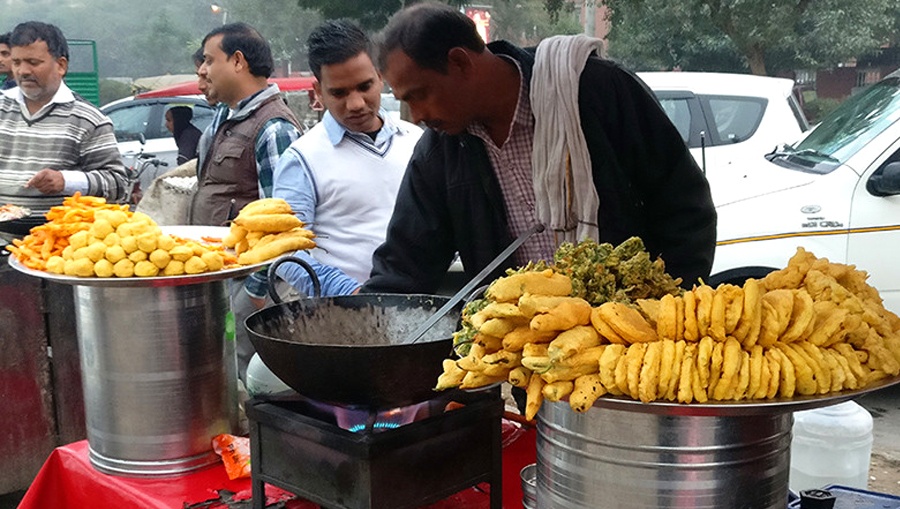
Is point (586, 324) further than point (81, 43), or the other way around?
point (81, 43)

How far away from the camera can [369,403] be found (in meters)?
1.71

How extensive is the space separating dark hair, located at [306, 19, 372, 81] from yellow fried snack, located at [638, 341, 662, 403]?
2.11m

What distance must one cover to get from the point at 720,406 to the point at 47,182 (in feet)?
12.1

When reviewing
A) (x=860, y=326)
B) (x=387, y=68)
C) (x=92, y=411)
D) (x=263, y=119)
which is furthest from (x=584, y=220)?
(x=263, y=119)

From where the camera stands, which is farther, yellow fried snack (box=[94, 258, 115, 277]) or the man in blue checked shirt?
the man in blue checked shirt

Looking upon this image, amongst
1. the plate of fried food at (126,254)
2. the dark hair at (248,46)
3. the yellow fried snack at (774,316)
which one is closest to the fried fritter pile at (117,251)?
the plate of fried food at (126,254)

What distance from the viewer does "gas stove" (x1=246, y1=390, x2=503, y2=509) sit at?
65.1 inches

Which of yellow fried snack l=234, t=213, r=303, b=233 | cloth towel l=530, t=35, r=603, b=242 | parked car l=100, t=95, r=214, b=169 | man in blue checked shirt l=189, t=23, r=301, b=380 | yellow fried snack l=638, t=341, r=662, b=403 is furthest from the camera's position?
parked car l=100, t=95, r=214, b=169

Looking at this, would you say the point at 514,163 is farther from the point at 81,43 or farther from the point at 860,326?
the point at 81,43

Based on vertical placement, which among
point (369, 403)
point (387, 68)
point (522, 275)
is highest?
point (387, 68)

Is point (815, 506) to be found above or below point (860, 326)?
below

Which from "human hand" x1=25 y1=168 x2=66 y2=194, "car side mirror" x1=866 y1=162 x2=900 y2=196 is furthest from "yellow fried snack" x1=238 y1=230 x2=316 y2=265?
"car side mirror" x1=866 y1=162 x2=900 y2=196

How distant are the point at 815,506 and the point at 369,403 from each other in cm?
85

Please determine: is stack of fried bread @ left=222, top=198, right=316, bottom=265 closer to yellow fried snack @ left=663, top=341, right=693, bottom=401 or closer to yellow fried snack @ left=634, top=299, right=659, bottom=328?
yellow fried snack @ left=634, top=299, right=659, bottom=328
